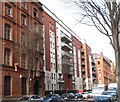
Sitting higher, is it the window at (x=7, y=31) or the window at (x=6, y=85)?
the window at (x=7, y=31)

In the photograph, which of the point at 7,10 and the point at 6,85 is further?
the point at 7,10

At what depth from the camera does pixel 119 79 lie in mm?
11992

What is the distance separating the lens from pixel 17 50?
162ft

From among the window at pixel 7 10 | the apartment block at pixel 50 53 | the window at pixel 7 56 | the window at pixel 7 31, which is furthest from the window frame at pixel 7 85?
the apartment block at pixel 50 53

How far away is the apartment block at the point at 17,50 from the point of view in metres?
45.7

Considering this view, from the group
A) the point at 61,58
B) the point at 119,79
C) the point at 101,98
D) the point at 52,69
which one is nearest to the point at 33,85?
the point at 52,69

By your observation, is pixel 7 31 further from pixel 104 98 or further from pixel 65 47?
pixel 65 47

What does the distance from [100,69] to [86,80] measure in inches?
1466

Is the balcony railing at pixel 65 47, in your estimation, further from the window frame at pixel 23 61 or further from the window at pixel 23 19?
the window frame at pixel 23 61

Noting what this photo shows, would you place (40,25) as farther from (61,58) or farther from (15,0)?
(61,58)

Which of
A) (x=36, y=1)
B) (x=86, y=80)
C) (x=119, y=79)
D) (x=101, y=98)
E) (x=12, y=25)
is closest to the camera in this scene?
(x=119, y=79)

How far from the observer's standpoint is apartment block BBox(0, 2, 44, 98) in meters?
45.7

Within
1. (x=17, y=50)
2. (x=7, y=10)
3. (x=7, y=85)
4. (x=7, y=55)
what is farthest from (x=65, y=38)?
(x=7, y=85)

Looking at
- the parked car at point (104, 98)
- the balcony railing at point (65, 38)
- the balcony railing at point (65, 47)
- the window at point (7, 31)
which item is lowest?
the parked car at point (104, 98)
